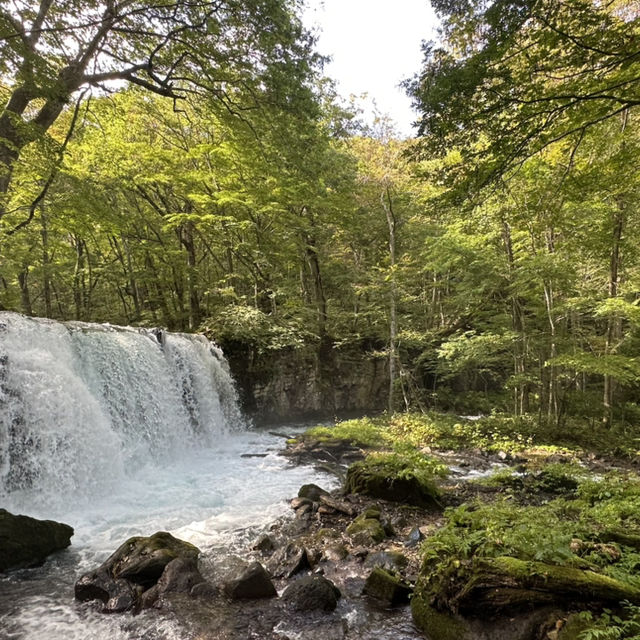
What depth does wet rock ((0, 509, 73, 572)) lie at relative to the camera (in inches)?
193

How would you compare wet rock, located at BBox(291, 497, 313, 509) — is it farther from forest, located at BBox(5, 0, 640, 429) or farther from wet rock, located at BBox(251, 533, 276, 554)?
forest, located at BBox(5, 0, 640, 429)

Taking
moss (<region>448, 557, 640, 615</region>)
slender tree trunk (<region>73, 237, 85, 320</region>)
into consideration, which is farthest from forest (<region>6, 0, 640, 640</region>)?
slender tree trunk (<region>73, 237, 85, 320</region>)

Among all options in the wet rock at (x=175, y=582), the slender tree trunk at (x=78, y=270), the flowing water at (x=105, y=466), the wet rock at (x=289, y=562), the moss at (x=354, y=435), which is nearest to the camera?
the wet rock at (x=175, y=582)

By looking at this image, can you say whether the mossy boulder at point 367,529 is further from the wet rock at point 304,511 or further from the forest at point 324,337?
the wet rock at point 304,511

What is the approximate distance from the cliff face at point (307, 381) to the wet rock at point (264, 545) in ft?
34.8

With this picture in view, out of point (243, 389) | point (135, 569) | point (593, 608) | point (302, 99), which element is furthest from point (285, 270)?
point (593, 608)

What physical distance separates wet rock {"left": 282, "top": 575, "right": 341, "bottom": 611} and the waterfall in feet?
17.8

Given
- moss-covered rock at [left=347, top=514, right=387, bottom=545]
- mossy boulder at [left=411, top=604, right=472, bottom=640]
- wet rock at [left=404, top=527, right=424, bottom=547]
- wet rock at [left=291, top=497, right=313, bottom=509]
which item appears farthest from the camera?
wet rock at [left=291, top=497, right=313, bottom=509]

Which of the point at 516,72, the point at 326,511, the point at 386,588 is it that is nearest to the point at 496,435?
the point at 326,511

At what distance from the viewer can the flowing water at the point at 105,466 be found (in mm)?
4367

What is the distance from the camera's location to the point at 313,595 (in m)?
3.90

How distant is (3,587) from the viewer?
4.50 meters

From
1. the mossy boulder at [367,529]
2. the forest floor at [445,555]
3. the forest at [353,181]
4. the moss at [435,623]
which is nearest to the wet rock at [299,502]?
the forest floor at [445,555]

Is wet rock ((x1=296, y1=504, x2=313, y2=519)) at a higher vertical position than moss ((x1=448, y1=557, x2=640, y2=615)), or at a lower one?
lower
